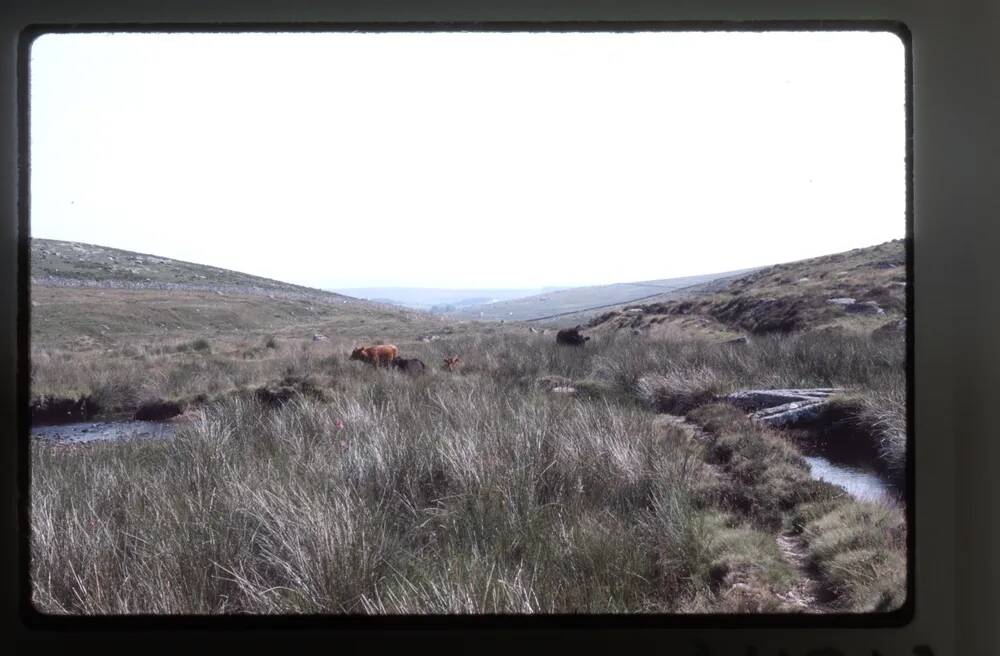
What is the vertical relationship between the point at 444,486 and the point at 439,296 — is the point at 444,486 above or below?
below

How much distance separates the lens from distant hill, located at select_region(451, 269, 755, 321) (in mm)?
2400

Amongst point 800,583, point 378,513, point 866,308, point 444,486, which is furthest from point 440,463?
point 866,308

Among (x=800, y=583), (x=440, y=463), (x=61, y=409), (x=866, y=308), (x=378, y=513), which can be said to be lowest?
(x=800, y=583)

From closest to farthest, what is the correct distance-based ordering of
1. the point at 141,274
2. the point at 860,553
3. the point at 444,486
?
the point at 860,553 < the point at 444,486 < the point at 141,274

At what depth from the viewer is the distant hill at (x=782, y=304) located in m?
2.11

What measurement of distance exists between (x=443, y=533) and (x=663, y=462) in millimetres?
766

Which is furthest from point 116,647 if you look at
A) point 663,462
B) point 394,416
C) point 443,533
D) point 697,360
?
point 697,360

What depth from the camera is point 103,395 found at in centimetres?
252

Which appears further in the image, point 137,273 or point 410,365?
point 410,365

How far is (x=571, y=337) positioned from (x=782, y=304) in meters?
0.77

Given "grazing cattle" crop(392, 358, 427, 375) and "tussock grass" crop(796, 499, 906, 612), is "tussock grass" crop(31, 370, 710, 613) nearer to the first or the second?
"grazing cattle" crop(392, 358, 427, 375)

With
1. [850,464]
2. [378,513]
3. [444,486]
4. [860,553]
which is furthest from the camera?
[444,486]

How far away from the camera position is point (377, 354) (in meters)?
2.84

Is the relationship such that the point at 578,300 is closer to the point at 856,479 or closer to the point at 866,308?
the point at 866,308
